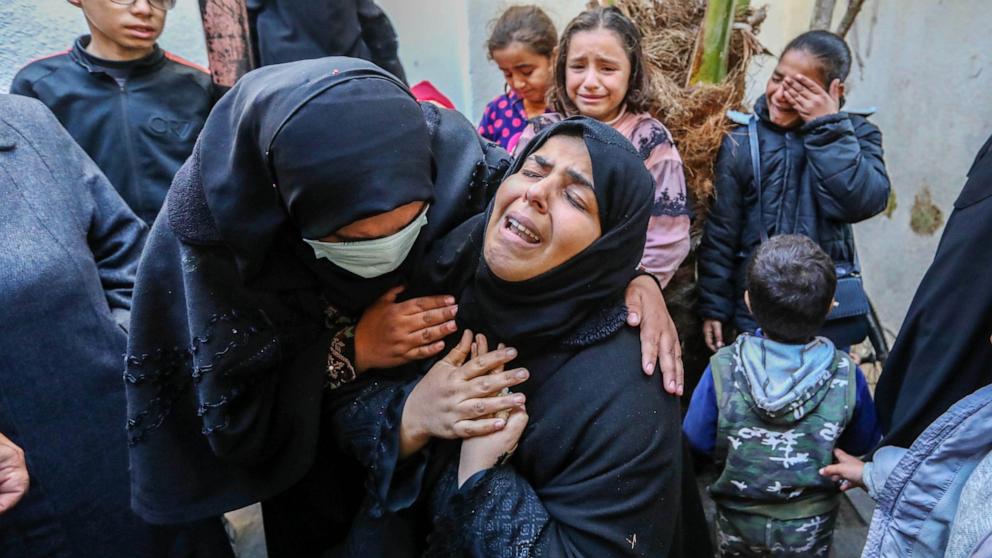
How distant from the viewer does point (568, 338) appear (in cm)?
146

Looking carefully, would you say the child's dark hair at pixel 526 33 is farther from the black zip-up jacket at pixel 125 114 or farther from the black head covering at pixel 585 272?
the black head covering at pixel 585 272

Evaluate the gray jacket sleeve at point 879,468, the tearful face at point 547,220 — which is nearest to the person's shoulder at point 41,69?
the tearful face at point 547,220

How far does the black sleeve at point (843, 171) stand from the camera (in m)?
2.52

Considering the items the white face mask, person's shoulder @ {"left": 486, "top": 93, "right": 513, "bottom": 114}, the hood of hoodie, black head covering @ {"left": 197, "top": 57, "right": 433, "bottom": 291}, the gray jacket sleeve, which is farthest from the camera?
person's shoulder @ {"left": 486, "top": 93, "right": 513, "bottom": 114}

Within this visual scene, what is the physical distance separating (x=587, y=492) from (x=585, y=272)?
472 mm

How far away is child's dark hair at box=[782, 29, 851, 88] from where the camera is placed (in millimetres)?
2566

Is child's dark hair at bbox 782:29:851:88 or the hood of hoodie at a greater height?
child's dark hair at bbox 782:29:851:88

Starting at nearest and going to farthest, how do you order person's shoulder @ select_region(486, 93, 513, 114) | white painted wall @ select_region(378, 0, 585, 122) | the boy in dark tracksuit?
the boy in dark tracksuit → person's shoulder @ select_region(486, 93, 513, 114) → white painted wall @ select_region(378, 0, 585, 122)

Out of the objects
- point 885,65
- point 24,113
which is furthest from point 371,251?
point 885,65

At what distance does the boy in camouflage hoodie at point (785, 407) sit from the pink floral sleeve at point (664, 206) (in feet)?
1.40

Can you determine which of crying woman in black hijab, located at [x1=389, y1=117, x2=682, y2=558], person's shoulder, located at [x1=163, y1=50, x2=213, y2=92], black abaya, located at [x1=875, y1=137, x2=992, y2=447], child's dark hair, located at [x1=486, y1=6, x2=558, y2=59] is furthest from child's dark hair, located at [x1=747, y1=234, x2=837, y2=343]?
person's shoulder, located at [x1=163, y1=50, x2=213, y2=92]

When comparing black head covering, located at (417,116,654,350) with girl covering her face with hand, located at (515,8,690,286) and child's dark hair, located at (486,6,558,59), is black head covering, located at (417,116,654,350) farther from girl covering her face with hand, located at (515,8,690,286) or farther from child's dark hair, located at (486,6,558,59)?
child's dark hair, located at (486,6,558,59)

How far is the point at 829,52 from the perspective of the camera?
2.56 m

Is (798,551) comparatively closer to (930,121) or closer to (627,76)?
(627,76)
